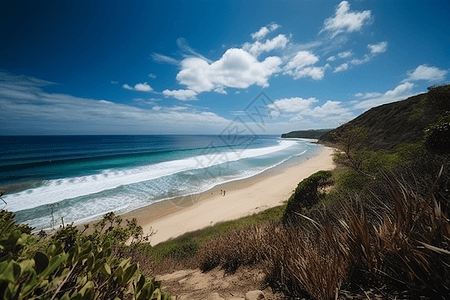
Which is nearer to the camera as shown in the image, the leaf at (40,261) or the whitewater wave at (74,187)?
the leaf at (40,261)

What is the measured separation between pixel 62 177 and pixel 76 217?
1418cm

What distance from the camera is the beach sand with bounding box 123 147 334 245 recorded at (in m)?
11.6

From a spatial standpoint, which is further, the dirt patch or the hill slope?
the hill slope

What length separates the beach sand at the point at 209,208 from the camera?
1160 centimetres

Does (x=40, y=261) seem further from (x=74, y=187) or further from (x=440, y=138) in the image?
(x=74, y=187)

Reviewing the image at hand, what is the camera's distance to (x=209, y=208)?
14.1m

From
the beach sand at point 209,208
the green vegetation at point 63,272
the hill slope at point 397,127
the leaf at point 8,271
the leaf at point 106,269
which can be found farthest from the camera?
the hill slope at point 397,127

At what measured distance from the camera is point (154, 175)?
75.3 feet

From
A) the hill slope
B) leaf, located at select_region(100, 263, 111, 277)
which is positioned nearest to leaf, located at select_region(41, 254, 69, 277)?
leaf, located at select_region(100, 263, 111, 277)

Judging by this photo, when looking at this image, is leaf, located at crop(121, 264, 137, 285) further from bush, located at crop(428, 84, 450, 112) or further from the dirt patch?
bush, located at crop(428, 84, 450, 112)

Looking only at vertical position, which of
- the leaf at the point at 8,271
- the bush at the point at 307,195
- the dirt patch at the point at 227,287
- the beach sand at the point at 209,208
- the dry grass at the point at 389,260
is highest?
the leaf at the point at 8,271

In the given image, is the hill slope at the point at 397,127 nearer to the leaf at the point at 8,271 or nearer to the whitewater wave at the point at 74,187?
the whitewater wave at the point at 74,187

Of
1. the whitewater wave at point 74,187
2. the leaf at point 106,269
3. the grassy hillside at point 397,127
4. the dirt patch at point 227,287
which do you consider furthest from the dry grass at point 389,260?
the whitewater wave at point 74,187

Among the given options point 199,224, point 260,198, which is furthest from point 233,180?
point 199,224
